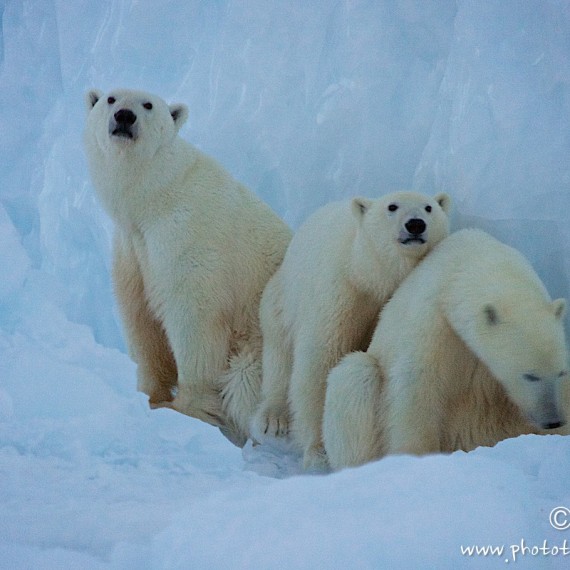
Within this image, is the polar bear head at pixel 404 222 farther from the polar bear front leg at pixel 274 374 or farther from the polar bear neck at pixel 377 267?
the polar bear front leg at pixel 274 374

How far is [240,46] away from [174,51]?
1.63 ft

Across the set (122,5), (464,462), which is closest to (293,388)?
(464,462)

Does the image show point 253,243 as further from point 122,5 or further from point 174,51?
point 122,5

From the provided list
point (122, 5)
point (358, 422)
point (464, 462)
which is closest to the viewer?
point (464, 462)

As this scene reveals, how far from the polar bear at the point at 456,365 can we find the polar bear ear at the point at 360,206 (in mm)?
449

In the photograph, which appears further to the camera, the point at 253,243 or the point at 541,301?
the point at 253,243

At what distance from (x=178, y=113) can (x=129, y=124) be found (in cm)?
44

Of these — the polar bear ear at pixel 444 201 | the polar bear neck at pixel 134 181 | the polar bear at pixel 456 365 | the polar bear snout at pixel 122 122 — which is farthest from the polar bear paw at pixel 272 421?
the polar bear snout at pixel 122 122

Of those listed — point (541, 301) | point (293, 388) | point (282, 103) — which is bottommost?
point (293, 388)

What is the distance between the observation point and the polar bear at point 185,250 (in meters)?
5.01

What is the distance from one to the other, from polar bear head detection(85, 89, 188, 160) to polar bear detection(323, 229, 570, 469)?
167 centimetres

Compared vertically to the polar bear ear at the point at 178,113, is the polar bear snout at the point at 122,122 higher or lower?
lower

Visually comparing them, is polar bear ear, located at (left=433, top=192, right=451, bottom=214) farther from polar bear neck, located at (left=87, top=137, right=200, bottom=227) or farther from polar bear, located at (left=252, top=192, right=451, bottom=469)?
polar bear neck, located at (left=87, top=137, right=200, bottom=227)

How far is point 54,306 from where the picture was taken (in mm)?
5637
